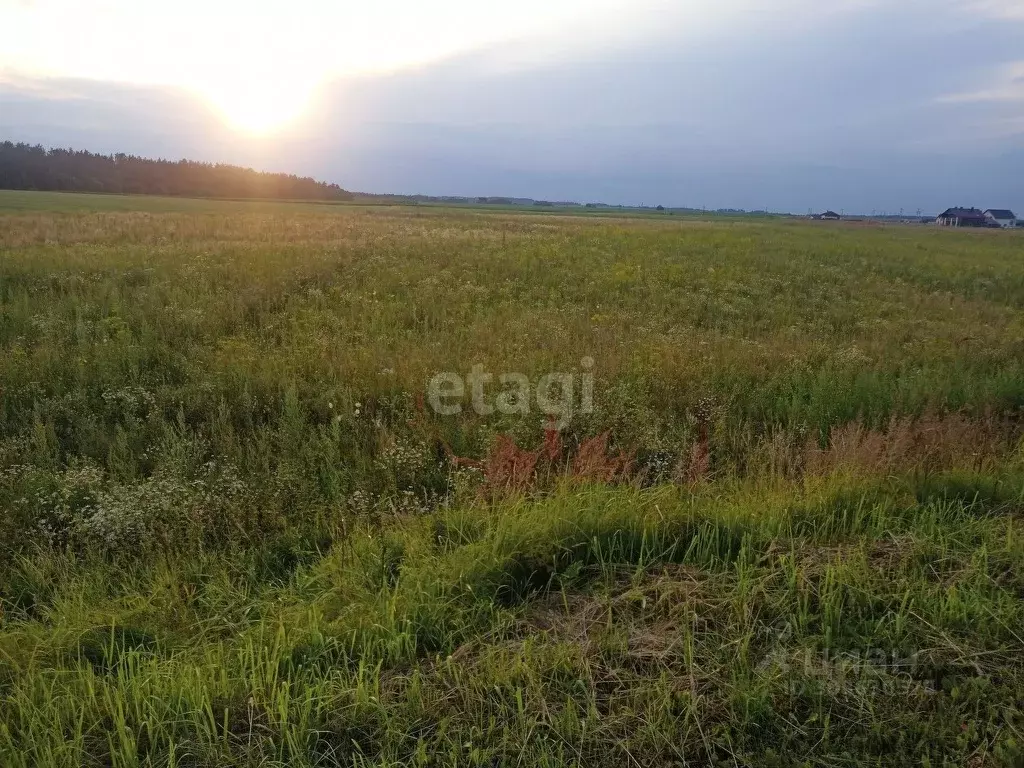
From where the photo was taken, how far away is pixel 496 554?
3.21m

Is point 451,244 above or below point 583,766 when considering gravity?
above

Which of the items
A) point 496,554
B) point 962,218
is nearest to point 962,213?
point 962,218

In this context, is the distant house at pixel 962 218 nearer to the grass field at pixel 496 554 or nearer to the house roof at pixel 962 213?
the house roof at pixel 962 213

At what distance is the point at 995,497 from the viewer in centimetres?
390

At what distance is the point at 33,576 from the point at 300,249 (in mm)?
14416

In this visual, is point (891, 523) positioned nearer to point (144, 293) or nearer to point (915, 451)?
point (915, 451)

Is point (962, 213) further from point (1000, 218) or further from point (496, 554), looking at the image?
point (496, 554)

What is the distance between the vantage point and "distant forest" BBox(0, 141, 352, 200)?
238ft

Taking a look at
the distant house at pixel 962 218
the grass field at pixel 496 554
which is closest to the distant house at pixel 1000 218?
the distant house at pixel 962 218

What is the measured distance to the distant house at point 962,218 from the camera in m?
94.8

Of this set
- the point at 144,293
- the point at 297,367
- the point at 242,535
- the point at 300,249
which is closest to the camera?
the point at 242,535

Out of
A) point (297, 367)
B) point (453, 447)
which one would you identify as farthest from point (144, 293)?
point (453, 447)

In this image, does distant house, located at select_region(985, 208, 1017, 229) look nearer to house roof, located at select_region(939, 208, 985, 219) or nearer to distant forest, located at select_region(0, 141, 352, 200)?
house roof, located at select_region(939, 208, 985, 219)

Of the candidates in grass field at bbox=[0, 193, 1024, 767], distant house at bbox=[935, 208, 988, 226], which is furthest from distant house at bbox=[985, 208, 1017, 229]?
grass field at bbox=[0, 193, 1024, 767]
